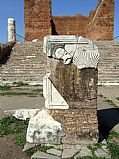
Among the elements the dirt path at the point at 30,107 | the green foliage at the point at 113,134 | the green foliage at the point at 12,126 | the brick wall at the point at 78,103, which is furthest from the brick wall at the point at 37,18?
the brick wall at the point at 78,103

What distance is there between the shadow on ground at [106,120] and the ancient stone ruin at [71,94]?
485mm

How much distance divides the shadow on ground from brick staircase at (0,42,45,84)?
577cm

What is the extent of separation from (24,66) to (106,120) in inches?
338

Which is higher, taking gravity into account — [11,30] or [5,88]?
[11,30]

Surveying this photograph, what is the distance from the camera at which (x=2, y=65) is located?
14.5 metres

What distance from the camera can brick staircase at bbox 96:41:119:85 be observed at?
13.2 meters

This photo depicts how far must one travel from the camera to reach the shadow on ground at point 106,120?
5438mm

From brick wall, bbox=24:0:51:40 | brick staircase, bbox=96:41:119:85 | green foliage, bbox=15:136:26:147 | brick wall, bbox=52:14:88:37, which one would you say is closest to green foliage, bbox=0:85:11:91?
brick staircase, bbox=96:41:119:85

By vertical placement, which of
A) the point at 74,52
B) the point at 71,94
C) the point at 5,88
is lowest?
the point at 5,88

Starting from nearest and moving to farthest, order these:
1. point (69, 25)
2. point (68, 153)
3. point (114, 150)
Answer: point (68, 153) → point (114, 150) → point (69, 25)

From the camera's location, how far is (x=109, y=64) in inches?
588

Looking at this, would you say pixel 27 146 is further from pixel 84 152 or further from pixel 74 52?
pixel 74 52

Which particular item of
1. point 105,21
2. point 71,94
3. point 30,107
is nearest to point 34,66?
point 30,107

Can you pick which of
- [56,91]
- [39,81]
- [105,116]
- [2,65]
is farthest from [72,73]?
[2,65]
